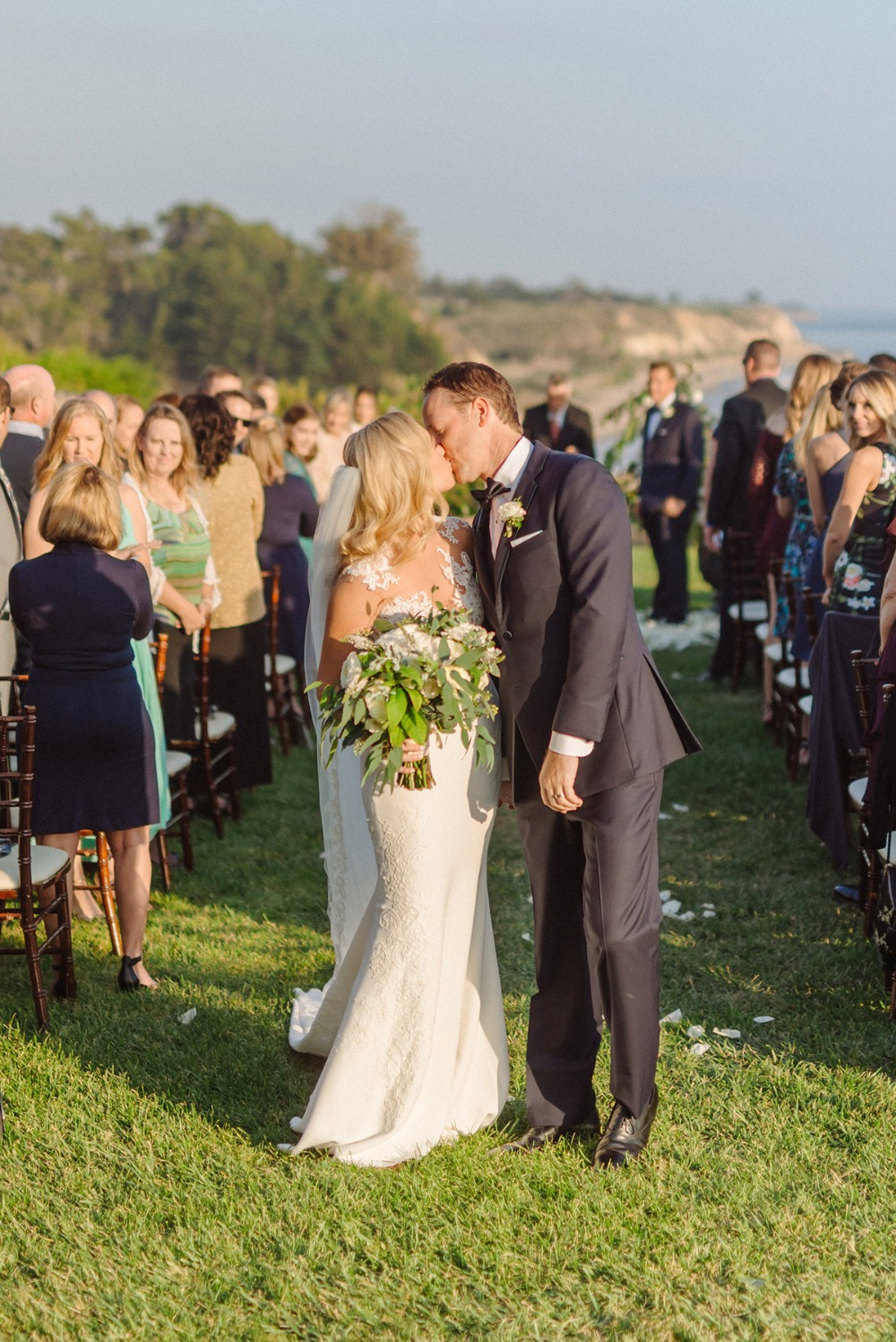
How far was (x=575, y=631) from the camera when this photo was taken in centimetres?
332

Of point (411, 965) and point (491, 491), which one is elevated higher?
point (491, 491)

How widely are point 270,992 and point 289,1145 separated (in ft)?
3.93

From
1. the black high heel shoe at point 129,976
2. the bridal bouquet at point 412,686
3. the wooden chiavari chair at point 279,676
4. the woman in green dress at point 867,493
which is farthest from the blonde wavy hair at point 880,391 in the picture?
the black high heel shoe at point 129,976

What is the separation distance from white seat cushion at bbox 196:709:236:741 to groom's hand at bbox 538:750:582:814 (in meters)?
3.52

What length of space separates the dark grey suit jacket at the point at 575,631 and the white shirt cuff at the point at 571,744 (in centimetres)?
2

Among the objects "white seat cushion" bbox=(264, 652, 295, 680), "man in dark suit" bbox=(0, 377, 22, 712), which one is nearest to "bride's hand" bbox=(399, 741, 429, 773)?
"man in dark suit" bbox=(0, 377, 22, 712)

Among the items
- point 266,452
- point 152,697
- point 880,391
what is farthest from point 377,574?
point 266,452

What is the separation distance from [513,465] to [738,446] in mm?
6792

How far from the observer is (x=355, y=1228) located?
3.31m

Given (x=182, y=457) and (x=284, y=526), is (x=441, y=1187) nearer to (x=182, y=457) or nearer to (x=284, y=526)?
(x=182, y=457)

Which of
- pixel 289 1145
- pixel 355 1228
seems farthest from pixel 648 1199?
pixel 289 1145

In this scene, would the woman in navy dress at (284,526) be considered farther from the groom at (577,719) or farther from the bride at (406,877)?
the groom at (577,719)

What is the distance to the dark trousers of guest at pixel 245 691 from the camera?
7156 mm

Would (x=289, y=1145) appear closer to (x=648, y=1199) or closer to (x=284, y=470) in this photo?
(x=648, y=1199)
